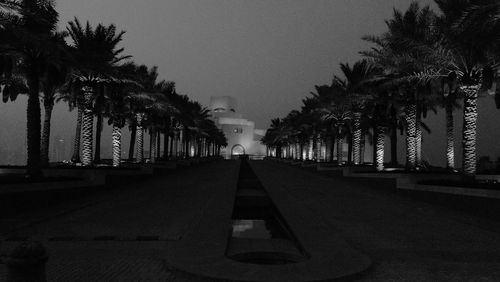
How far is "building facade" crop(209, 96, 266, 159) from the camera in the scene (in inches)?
6599

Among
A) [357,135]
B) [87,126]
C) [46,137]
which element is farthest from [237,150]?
[87,126]

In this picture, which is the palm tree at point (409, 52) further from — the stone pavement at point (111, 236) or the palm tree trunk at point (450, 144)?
the stone pavement at point (111, 236)

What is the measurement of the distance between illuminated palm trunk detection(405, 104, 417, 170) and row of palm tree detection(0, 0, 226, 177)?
1508 centimetres

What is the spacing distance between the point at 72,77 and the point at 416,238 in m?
19.8

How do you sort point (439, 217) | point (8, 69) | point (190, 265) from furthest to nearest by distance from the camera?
point (8, 69)
point (439, 217)
point (190, 265)

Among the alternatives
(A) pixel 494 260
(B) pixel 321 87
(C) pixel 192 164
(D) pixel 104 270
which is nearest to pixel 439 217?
(A) pixel 494 260

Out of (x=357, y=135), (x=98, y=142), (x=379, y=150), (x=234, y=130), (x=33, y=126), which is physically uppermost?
(x=234, y=130)

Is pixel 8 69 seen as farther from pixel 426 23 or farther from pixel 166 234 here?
pixel 426 23

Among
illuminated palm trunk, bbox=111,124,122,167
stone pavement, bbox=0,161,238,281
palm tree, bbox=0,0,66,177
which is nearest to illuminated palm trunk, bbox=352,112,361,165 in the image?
illuminated palm trunk, bbox=111,124,122,167

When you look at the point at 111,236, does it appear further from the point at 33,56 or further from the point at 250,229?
the point at 33,56

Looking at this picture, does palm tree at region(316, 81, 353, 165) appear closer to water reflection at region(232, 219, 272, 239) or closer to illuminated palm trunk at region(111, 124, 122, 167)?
illuminated palm trunk at region(111, 124, 122, 167)

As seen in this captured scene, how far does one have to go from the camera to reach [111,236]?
898cm

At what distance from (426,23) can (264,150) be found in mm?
158827

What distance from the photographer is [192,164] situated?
54.8 m
